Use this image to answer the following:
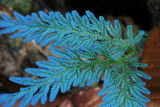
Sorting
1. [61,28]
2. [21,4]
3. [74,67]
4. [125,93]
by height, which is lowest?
[125,93]

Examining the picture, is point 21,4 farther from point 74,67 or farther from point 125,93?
point 125,93

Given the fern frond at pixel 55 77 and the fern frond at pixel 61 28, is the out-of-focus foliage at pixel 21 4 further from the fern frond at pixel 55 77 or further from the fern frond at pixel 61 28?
the fern frond at pixel 55 77

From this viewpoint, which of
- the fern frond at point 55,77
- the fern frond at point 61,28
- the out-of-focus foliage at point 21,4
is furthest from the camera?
the out-of-focus foliage at point 21,4

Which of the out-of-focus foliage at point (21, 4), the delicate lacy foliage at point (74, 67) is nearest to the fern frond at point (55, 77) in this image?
the delicate lacy foliage at point (74, 67)

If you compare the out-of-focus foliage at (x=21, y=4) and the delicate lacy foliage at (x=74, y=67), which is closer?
the delicate lacy foliage at (x=74, y=67)

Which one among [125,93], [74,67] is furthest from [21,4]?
[125,93]

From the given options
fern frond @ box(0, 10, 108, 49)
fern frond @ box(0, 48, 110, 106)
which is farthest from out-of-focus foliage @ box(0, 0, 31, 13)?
fern frond @ box(0, 48, 110, 106)

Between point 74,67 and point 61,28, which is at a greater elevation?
point 61,28

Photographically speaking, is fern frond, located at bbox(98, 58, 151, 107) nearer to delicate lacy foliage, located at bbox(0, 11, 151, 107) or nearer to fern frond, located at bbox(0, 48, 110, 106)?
delicate lacy foliage, located at bbox(0, 11, 151, 107)

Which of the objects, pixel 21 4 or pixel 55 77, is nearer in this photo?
pixel 55 77

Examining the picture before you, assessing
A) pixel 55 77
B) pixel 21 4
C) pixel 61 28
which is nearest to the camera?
pixel 55 77

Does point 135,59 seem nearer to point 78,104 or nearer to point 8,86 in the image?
point 78,104
